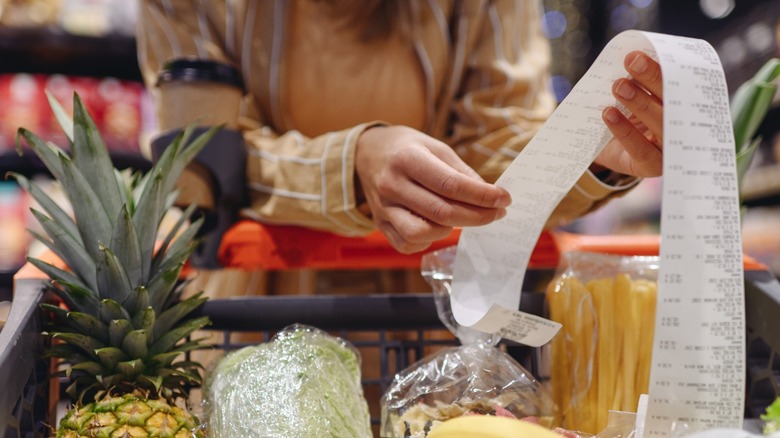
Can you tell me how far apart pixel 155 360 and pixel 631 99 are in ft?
1.94

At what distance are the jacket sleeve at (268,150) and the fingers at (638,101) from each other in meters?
0.44

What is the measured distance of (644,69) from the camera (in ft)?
1.96

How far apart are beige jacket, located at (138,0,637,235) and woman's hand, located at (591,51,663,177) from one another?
0.28 metres

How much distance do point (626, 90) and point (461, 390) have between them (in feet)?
1.24

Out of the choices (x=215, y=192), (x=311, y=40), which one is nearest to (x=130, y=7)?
(x=311, y=40)

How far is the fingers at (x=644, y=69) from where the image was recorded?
0.59m

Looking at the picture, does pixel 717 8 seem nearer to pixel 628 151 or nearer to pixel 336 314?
pixel 628 151

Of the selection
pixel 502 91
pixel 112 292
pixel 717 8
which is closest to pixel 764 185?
pixel 717 8

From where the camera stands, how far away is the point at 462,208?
2.39ft

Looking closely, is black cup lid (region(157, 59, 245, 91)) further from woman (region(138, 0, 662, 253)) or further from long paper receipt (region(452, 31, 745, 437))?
long paper receipt (region(452, 31, 745, 437))

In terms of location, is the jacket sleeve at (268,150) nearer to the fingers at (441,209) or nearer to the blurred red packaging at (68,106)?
the fingers at (441,209)

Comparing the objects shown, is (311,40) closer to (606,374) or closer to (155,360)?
(155,360)

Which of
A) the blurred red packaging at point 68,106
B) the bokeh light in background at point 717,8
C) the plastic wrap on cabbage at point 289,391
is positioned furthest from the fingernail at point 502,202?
the bokeh light in background at point 717,8

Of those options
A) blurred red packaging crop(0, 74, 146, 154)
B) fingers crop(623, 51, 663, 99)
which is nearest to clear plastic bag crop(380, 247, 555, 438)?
fingers crop(623, 51, 663, 99)
